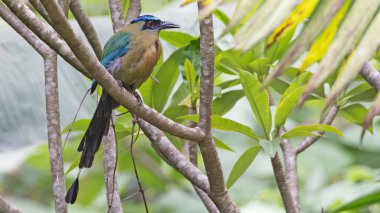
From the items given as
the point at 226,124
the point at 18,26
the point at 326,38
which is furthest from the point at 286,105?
the point at 326,38

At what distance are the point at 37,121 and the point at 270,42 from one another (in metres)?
1.95

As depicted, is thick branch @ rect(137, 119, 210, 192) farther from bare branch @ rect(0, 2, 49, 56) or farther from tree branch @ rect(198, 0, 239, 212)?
bare branch @ rect(0, 2, 49, 56)

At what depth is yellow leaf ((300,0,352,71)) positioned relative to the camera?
0.85 meters

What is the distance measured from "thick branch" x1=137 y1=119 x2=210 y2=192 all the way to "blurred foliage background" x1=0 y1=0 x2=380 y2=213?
186 millimetres

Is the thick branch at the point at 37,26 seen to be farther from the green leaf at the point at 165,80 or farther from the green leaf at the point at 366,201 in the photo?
the green leaf at the point at 366,201

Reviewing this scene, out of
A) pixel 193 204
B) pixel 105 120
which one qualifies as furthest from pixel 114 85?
pixel 193 204

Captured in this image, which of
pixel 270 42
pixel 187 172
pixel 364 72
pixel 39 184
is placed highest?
pixel 270 42

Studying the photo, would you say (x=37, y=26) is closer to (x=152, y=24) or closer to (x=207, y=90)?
(x=207, y=90)

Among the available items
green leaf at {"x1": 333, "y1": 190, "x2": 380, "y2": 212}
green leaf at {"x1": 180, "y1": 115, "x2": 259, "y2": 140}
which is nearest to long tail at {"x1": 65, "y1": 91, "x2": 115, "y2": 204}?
green leaf at {"x1": 180, "y1": 115, "x2": 259, "y2": 140}

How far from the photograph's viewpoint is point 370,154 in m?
5.83

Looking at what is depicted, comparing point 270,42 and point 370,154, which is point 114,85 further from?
point 370,154

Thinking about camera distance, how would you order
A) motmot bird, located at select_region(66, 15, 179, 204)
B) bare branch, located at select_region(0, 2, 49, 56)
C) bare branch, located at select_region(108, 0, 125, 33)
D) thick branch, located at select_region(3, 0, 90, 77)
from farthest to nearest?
1. motmot bird, located at select_region(66, 15, 179, 204)
2. bare branch, located at select_region(108, 0, 125, 33)
3. bare branch, located at select_region(0, 2, 49, 56)
4. thick branch, located at select_region(3, 0, 90, 77)

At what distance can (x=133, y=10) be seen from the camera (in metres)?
2.69

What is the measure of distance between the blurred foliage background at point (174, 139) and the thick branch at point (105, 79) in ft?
1.34
